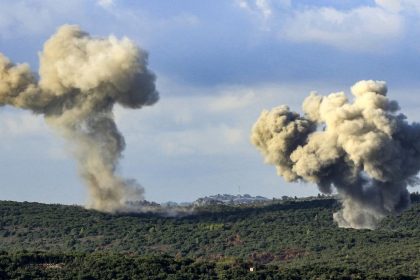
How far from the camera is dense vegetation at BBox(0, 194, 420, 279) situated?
4218 inches

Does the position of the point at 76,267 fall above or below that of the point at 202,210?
below

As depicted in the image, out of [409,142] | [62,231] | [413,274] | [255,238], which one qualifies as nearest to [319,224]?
[255,238]

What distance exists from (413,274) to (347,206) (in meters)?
7.94

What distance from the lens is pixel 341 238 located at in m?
151

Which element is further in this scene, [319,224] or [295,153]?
[319,224]

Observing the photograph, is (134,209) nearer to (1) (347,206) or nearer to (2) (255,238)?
(2) (255,238)

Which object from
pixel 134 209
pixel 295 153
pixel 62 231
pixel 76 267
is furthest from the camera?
pixel 134 209

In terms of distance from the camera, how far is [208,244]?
154 meters

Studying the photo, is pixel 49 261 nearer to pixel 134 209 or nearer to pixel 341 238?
pixel 341 238

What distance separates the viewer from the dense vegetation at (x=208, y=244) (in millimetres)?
107125

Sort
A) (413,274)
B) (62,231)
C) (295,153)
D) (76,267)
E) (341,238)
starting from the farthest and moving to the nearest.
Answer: (62,231)
(341,238)
(413,274)
(295,153)
(76,267)

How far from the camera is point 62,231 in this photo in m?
163

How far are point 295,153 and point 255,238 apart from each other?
44606 millimetres

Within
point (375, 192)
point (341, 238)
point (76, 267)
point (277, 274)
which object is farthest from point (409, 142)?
point (341, 238)
